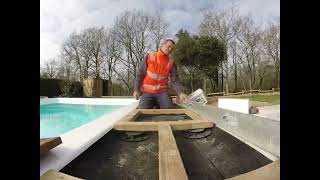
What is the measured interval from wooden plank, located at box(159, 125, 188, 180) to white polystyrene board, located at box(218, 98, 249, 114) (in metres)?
0.23

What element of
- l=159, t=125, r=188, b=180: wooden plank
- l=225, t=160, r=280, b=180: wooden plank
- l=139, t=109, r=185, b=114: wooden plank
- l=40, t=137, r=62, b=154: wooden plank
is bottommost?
l=225, t=160, r=280, b=180: wooden plank

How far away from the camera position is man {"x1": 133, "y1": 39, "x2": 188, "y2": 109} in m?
0.61

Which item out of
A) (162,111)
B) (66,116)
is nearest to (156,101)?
(162,111)

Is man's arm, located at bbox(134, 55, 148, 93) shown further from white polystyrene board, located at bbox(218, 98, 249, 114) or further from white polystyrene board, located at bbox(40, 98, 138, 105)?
white polystyrene board, located at bbox(218, 98, 249, 114)

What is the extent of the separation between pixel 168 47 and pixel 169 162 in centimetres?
31

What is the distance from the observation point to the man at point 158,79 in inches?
24.1

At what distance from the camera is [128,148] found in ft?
1.66

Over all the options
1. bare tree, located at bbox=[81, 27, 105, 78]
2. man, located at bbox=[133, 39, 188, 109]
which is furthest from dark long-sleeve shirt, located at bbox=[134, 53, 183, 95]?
bare tree, located at bbox=[81, 27, 105, 78]

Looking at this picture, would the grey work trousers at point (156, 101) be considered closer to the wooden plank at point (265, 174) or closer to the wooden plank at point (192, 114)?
the wooden plank at point (192, 114)

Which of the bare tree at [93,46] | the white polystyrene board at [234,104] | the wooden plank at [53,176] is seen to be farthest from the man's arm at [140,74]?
the wooden plank at [53,176]

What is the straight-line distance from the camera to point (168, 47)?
588 millimetres
